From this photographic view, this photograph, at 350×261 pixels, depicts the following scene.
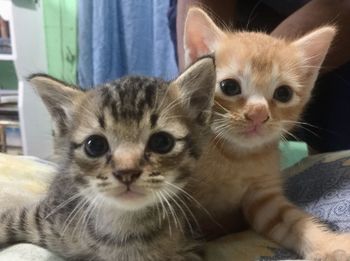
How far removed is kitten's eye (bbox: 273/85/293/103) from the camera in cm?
101

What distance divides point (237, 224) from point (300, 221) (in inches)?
A: 7.0

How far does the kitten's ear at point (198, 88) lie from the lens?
85cm

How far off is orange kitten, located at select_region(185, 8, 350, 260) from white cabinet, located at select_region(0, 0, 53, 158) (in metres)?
1.50

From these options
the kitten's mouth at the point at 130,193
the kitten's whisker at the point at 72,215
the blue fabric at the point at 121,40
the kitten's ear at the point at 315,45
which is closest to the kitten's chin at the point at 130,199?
the kitten's mouth at the point at 130,193

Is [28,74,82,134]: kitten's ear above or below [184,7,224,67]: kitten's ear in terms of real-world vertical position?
below

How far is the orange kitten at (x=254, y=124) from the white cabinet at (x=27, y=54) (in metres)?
1.50

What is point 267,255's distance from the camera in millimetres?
865

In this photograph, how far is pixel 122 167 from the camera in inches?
28.1

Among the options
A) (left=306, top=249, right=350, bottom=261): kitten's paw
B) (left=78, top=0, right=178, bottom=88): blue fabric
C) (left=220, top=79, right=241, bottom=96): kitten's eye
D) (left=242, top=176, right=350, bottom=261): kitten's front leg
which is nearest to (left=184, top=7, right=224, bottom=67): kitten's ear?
(left=220, top=79, right=241, bottom=96): kitten's eye

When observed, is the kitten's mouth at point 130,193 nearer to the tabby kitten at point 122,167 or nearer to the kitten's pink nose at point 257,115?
the tabby kitten at point 122,167

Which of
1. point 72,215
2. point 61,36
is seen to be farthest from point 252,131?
point 61,36

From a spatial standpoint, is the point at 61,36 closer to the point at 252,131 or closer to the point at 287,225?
the point at 252,131

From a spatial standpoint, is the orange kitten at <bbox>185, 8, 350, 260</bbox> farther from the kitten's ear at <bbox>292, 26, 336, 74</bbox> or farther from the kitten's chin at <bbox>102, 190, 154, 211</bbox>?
the kitten's chin at <bbox>102, 190, 154, 211</bbox>

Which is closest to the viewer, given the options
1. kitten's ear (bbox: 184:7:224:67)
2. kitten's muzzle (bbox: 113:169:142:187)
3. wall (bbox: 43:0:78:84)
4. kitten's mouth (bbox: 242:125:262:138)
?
kitten's muzzle (bbox: 113:169:142:187)
